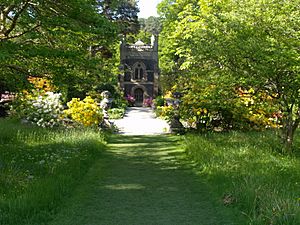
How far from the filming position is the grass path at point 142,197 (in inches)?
216

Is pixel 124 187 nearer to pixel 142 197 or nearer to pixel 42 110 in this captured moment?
pixel 142 197

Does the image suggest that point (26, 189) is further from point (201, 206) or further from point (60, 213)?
point (201, 206)

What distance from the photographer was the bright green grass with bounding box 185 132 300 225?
16.4ft

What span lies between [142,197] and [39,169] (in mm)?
2410

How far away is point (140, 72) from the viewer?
144ft

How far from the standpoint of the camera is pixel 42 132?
43.2 ft

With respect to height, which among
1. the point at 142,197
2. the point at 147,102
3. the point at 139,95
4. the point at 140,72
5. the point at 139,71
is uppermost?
the point at 139,71

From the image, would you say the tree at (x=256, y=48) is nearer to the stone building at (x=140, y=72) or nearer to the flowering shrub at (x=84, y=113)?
the flowering shrub at (x=84, y=113)

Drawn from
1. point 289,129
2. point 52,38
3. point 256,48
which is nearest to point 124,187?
point 256,48

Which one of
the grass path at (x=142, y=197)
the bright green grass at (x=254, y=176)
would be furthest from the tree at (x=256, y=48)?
the grass path at (x=142, y=197)

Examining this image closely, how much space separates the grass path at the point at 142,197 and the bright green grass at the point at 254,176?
0.95ft

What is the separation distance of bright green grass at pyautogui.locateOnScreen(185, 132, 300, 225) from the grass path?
0.95 feet

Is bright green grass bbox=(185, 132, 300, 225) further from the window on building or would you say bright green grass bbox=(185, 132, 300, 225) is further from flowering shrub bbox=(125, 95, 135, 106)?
the window on building

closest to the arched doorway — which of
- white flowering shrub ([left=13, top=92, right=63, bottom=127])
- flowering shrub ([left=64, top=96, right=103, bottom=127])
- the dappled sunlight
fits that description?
white flowering shrub ([left=13, top=92, right=63, bottom=127])
